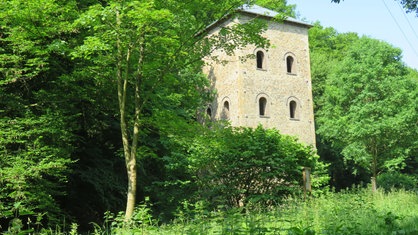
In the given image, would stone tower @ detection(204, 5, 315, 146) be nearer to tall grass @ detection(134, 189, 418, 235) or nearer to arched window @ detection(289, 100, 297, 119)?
arched window @ detection(289, 100, 297, 119)

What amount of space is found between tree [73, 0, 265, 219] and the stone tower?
11928mm

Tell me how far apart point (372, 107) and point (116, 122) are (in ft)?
56.9

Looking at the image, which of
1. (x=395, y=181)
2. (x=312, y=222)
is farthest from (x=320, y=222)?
(x=395, y=181)

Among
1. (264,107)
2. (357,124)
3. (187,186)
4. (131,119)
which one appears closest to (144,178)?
(187,186)

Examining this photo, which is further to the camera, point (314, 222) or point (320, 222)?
point (314, 222)

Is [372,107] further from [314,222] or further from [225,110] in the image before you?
[314,222]

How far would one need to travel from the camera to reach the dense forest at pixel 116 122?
9328mm

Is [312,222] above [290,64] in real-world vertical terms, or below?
below

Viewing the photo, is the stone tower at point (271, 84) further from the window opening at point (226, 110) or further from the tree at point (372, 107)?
the tree at point (372, 107)

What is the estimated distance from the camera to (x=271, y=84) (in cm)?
2462

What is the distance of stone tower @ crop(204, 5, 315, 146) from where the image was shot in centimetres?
2361

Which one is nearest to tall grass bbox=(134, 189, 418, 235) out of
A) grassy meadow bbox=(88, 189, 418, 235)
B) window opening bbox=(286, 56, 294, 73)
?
grassy meadow bbox=(88, 189, 418, 235)

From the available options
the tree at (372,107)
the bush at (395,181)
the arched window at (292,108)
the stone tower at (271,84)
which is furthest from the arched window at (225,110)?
the bush at (395,181)

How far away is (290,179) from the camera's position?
14.0m
